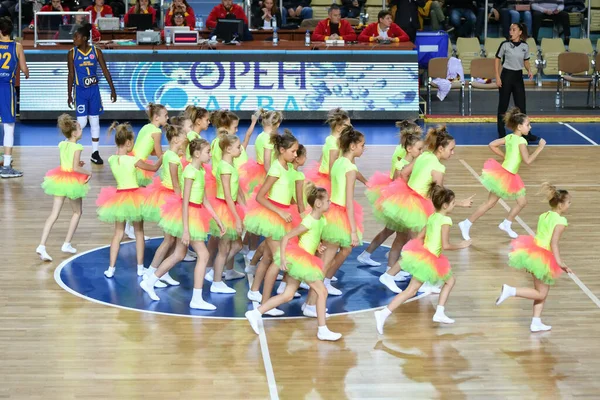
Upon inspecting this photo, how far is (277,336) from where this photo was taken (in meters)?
8.12

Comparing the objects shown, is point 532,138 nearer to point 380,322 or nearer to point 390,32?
point 390,32

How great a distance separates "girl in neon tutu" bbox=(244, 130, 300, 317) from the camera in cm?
849

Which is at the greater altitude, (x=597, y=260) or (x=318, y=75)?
(x=318, y=75)

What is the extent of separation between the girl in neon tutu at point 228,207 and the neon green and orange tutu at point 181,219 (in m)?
0.22

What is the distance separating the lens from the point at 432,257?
→ 26.9ft

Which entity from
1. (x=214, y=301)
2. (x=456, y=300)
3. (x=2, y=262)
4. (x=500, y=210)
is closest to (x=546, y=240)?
(x=456, y=300)

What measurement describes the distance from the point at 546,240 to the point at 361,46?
949 cm

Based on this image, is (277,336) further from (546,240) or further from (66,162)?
(66,162)

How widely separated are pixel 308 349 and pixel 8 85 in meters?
7.41

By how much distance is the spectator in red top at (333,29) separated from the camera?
18.0 meters

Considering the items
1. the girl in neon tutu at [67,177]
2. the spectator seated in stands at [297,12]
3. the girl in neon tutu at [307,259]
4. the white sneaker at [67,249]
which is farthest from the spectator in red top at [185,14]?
the girl in neon tutu at [307,259]

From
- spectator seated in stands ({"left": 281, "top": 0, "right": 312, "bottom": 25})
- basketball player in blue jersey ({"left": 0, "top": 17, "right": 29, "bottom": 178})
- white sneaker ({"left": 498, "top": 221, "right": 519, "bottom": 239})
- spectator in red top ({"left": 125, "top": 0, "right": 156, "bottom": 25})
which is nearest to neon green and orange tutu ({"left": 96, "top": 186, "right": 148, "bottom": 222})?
white sneaker ({"left": 498, "top": 221, "right": 519, "bottom": 239})

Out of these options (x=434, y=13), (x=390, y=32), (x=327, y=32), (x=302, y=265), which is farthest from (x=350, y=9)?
(x=302, y=265)

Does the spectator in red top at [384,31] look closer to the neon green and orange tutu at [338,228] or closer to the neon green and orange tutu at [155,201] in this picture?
the neon green and orange tutu at [155,201]
